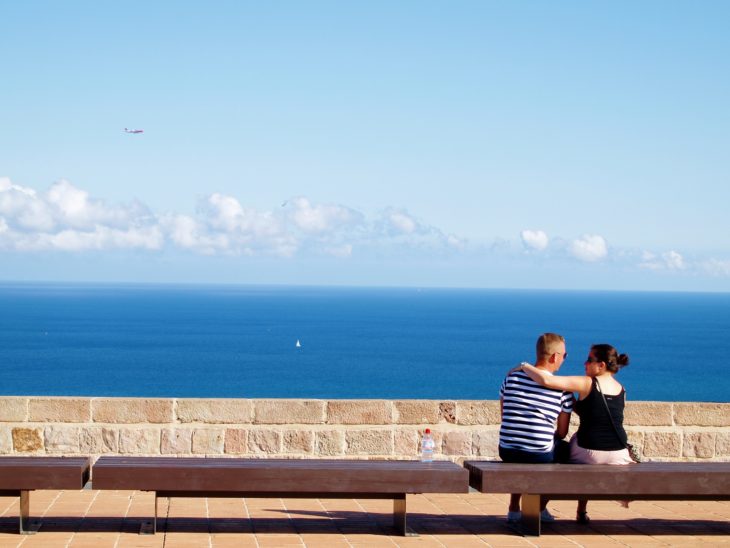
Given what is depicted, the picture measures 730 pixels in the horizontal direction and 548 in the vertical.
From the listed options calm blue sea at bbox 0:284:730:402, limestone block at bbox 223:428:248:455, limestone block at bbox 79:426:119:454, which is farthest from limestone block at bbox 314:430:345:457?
calm blue sea at bbox 0:284:730:402

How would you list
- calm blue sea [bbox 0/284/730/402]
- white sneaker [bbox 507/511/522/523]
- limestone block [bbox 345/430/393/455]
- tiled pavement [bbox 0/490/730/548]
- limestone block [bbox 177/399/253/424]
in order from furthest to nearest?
1. calm blue sea [bbox 0/284/730/402]
2. limestone block [bbox 345/430/393/455]
3. limestone block [bbox 177/399/253/424]
4. white sneaker [bbox 507/511/522/523]
5. tiled pavement [bbox 0/490/730/548]

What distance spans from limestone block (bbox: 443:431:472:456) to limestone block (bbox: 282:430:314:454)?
0.96 metres

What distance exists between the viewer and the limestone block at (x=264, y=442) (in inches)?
296

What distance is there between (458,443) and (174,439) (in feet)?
6.55

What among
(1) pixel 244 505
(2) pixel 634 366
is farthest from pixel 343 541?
(2) pixel 634 366

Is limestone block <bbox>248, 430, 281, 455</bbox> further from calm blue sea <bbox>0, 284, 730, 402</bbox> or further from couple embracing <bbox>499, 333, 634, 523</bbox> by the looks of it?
calm blue sea <bbox>0, 284, 730, 402</bbox>

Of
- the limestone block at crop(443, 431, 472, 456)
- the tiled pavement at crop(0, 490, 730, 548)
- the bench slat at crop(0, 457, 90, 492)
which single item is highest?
the bench slat at crop(0, 457, 90, 492)

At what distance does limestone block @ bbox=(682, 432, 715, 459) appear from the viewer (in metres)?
7.83

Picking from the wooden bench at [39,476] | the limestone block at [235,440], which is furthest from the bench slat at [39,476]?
the limestone block at [235,440]

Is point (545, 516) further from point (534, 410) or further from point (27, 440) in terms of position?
point (27, 440)

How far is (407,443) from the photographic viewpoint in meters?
7.64

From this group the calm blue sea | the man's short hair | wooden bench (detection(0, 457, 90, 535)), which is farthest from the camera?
the calm blue sea

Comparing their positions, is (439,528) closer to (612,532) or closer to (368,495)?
(368,495)

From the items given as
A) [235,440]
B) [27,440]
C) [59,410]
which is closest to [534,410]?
[235,440]
